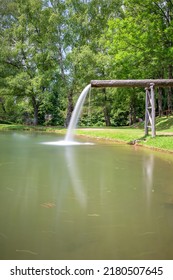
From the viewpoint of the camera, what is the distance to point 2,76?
3484 centimetres

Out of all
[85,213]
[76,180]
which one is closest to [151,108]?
[76,180]

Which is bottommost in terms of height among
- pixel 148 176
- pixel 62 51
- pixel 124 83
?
pixel 148 176

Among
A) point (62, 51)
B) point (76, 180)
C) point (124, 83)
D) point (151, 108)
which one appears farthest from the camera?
point (62, 51)

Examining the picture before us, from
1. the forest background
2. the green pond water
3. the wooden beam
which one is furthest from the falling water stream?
the forest background

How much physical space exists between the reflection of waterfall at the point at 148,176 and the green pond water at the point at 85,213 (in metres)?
0.02

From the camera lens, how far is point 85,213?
4.99 meters

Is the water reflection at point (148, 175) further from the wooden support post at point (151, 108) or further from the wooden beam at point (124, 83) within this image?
the wooden beam at point (124, 83)

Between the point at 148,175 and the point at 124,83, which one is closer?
the point at 148,175

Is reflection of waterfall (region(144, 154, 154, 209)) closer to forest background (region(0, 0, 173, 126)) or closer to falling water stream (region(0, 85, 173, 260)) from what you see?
falling water stream (region(0, 85, 173, 260))

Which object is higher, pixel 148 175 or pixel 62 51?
pixel 62 51

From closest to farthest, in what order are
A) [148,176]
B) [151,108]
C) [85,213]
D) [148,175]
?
[85,213] → [148,176] → [148,175] → [151,108]

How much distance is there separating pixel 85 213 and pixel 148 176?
11.3 feet

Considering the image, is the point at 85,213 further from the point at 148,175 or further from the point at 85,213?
the point at 148,175

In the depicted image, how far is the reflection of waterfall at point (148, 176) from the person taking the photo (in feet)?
20.4
